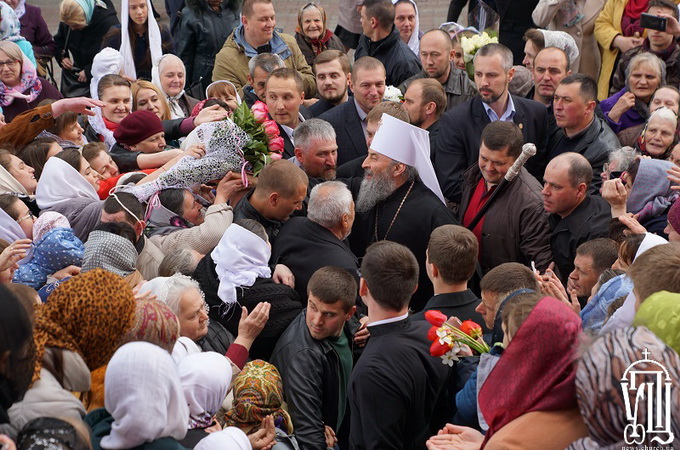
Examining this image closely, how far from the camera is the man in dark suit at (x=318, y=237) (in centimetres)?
537

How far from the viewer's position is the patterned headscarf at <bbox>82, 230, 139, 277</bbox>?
15.8 ft

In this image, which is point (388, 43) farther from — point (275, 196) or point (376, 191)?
point (275, 196)

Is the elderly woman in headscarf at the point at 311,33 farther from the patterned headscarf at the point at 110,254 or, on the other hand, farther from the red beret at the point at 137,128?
the patterned headscarf at the point at 110,254

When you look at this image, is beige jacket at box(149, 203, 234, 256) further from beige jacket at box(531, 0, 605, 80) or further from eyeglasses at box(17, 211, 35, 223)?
beige jacket at box(531, 0, 605, 80)

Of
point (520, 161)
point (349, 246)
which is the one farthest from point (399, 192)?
point (520, 161)


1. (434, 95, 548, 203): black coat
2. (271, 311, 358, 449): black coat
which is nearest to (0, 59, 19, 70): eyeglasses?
(434, 95, 548, 203): black coat

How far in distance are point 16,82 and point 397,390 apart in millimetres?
5566

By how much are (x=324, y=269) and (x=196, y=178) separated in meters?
1.67

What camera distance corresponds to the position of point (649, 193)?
613 cm

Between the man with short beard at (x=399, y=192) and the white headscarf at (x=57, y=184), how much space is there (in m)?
1.92

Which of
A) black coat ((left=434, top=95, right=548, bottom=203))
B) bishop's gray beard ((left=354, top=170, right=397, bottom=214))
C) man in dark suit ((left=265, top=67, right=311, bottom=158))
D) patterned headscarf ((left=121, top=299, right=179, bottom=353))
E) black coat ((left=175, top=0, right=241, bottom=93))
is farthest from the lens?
black coat ((left=175, top=0, right=241, bottom=93))

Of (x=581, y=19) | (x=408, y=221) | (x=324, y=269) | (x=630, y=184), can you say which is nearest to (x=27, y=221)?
(x=324, y=269)

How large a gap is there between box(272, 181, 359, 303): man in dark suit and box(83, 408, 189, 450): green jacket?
2198 mm

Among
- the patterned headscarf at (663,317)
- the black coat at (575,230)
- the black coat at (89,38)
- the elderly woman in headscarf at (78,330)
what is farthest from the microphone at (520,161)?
the black coat at (89,38)
